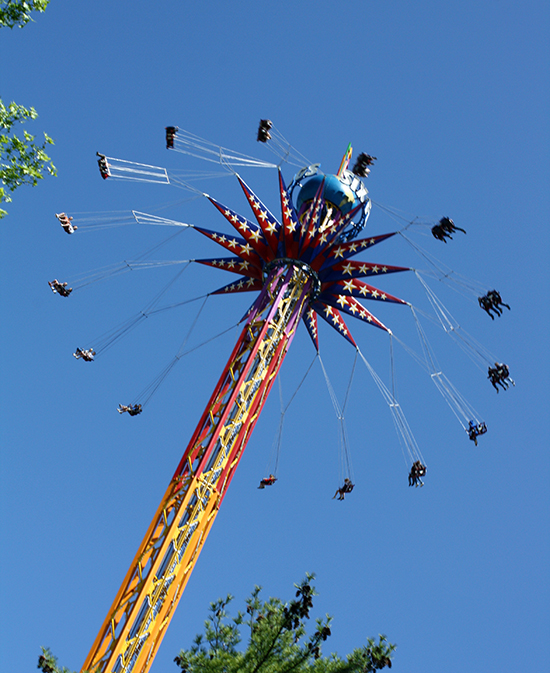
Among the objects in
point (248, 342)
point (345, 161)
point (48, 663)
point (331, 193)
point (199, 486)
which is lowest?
point (48, 663)

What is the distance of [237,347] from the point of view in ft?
57.5

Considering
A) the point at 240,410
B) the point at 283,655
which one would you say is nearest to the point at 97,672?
the point at 283,655

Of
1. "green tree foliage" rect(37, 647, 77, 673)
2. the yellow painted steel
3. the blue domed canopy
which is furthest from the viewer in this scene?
the blue domed canopy

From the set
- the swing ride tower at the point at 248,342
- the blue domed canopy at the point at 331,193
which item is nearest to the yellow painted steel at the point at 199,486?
the swing ride tower at the point at 248,342

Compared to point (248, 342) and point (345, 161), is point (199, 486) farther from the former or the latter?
point (345, 161)

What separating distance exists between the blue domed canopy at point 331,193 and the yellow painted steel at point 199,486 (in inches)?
140

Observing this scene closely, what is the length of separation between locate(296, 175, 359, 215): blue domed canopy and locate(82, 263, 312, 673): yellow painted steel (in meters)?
3.56

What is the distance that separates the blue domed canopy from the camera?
21.6 m

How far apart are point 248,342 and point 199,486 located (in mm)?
3932

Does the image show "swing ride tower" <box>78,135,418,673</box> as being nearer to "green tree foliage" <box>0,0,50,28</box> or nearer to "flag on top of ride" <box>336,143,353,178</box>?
"flag on top of ride" <box>336,143,353,178</box>

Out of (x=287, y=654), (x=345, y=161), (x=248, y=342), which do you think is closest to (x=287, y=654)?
(x=287, y=654)

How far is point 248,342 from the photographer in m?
17.6

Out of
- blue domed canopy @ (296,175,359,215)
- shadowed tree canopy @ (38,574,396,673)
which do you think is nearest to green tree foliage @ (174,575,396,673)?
shadowed tree canopy @ (38,574,396,673)

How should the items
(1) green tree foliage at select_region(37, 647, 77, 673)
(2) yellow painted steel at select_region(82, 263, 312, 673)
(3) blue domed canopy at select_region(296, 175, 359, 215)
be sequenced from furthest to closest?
(3) blue domed canopy at select_region(296, 175, 359, 215), (2) yellow painted steel at select_region(82, 263, 312, 673), (1) green tree foliage at select_region(37, 647, 77, 673)
